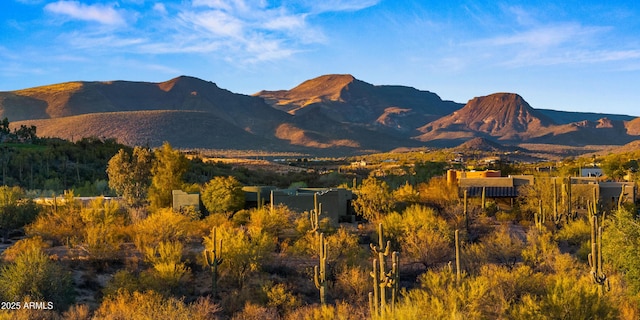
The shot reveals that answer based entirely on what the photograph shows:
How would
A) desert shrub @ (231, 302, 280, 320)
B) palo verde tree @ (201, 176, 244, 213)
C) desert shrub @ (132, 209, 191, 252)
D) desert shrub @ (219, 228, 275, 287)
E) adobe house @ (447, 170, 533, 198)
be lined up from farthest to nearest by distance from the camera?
adobe house @ (447, 170, 533, 198) < palo verde tree @ (201, 176, 244, 213) < desert shrub @ (132, 209, 191, 252) < desert shrub @ (219, 228, 275, 287) < desert shrub @ (231, 302, 280, 320)

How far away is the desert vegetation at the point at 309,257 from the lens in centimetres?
2161

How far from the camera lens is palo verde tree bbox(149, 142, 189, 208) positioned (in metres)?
42.4

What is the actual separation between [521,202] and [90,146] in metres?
55.5

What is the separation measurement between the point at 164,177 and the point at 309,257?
14.6 m

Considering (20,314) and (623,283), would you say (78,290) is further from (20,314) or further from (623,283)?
(623,283)

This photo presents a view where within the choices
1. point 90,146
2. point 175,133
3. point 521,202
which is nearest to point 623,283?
point 521,202

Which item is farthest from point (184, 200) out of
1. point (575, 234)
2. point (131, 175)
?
point (575, 234)

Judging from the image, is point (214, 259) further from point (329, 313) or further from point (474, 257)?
point (474, 257)

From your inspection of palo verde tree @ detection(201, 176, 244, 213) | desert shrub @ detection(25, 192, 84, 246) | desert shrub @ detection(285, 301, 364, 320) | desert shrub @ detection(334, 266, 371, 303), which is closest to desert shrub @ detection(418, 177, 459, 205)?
palo verde tree @ detection(201, 176, 244, 213)

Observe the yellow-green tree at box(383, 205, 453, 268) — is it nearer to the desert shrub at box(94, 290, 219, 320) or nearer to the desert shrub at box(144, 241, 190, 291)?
the desert shrub at box(144, 241, 190, 291)

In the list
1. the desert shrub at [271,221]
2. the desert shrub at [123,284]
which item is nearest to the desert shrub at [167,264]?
the desert shrub at [123,284]

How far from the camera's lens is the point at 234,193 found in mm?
42062

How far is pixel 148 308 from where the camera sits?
22.1 meters

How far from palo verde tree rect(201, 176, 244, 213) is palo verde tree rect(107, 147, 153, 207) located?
3873mm
